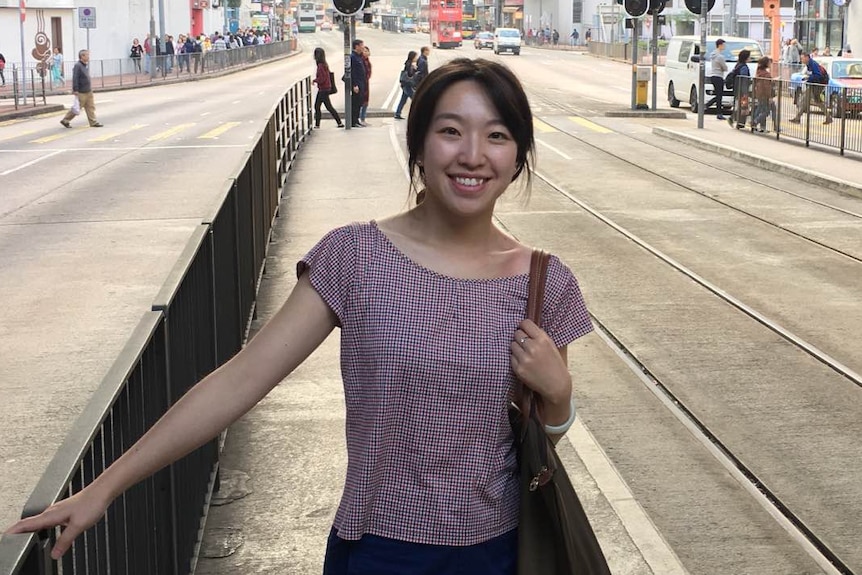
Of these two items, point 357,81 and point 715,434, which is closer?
point 715,434

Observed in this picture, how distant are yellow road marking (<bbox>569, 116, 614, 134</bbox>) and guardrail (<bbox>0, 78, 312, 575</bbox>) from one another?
2097 cm

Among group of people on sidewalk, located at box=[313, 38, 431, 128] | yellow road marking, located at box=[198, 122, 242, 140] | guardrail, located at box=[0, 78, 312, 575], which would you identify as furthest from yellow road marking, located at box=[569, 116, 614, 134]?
guardrail, located at box=[0, 78, 312, 575]

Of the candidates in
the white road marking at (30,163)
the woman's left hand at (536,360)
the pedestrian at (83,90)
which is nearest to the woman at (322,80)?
the pedestrian at (83,90)

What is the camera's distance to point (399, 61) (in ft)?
240

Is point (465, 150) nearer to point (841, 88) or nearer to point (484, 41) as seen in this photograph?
point (841, 88)

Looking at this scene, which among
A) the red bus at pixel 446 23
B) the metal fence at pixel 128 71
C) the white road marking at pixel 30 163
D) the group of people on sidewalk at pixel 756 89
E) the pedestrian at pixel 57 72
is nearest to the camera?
the white road marking at pixel 30 163

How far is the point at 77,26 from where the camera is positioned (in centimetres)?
5688

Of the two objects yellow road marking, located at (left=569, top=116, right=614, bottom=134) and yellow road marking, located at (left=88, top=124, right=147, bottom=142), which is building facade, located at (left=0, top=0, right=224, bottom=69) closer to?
yellow road marking, located at (left=88, top=124, right=147, bottom=142)

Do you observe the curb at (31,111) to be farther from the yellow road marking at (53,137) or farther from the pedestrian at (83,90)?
the yellow road marking at (53,137)

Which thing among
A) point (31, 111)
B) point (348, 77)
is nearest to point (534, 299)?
point (348, 77)

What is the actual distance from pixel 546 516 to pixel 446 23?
92.1 metres

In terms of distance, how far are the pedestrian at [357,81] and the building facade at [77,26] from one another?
832 inches

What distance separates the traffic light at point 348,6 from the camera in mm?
26516

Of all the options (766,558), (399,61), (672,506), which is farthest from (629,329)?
(399,61)
